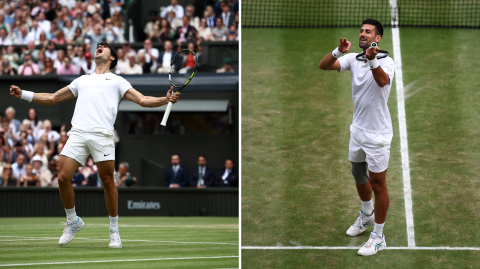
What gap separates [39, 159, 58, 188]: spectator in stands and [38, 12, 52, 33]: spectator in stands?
15.4 feet

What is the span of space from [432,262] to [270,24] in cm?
816

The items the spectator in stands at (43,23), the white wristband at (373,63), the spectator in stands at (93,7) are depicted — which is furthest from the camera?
the spectator in stands at (93,7)

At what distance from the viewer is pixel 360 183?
579 cm

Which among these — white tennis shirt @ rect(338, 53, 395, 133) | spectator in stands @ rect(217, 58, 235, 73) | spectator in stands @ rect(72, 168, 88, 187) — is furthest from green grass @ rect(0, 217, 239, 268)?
spectator in stands @ rect(217, 58, 235, 73)

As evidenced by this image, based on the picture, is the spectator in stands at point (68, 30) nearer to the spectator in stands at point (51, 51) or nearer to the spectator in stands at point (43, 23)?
the spectator in stands at point (43, 23)

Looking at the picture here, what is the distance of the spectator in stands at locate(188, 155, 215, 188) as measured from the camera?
41.2ft

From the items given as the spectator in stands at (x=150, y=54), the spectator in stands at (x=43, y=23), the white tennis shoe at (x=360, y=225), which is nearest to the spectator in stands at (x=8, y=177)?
the spectator in stands at (x=150, y=54)

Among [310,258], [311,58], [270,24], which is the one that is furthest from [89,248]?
[270,24]

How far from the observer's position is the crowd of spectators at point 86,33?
14.0 m

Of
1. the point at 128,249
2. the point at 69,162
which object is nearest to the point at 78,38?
the point at 69,162

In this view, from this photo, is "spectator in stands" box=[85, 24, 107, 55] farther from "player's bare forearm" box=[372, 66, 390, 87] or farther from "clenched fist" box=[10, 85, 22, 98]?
"player's bare forearm" box=[372, 66, 390, 87]

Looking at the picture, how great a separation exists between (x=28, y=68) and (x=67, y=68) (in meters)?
1.03

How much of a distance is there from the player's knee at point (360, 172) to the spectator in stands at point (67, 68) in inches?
390

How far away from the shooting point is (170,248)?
5.62 m
